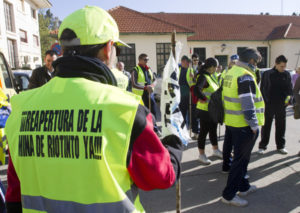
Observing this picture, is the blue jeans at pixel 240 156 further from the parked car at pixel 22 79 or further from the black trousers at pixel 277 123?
the parked car at pixel 22 79

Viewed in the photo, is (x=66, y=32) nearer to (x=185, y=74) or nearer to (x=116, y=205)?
(x=116, y=205)

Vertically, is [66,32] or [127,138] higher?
[66,32]

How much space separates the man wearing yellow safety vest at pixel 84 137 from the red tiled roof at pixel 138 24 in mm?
19293

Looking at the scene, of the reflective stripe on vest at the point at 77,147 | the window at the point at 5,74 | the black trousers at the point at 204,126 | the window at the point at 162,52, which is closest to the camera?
the reflective stripe on vest at the point at 77,147

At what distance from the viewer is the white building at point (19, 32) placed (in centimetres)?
1666

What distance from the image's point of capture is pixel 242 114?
10.8ft

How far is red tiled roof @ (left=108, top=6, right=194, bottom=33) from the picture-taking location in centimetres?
2023

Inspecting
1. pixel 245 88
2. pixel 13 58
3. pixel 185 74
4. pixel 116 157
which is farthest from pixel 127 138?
pixel 13 58

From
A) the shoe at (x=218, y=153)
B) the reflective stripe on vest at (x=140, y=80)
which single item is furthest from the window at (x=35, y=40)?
the shoe at (x=218, y=153)

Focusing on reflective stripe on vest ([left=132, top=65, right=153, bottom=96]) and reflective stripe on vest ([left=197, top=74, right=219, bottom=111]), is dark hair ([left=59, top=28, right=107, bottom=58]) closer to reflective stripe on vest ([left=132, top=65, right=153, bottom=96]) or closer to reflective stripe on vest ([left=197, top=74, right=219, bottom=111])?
reflective stripe on vest ([left=197, top=74, right=219, bottom=111])

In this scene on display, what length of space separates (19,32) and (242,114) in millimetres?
20304

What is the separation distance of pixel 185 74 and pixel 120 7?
1720cm

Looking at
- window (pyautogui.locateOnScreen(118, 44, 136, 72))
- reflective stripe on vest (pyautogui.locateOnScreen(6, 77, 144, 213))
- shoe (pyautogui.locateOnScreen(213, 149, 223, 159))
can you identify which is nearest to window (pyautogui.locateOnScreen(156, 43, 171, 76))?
window (pyautogui.locateOnScreen(118, 44, 136, 72))

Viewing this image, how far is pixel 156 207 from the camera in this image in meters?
3.42
